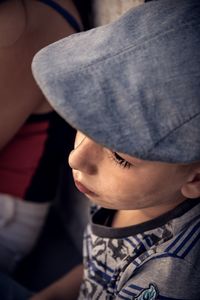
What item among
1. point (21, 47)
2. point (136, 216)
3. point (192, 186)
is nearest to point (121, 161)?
point (192, 186)

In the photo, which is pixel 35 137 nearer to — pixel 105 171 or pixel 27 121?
pixel 27 121

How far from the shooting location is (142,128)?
1.99ft

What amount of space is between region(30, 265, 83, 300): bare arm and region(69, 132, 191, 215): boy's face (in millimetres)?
469

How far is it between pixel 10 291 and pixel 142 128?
745 mm

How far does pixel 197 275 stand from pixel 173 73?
37 centimetres

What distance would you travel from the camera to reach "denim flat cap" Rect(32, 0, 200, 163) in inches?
23.9

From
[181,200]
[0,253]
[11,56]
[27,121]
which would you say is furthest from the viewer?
[0,253]

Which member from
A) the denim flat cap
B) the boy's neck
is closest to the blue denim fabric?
the boy's neck

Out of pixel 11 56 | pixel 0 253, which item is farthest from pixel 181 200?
pixel 0 253

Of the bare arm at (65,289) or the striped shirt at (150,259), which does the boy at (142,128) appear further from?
the bare arm at (65,289)

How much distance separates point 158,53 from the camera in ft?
2.07

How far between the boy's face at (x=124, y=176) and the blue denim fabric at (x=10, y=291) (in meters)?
0.54

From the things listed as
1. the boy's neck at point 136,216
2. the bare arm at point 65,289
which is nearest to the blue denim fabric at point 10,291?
the bare arm at point 65,289

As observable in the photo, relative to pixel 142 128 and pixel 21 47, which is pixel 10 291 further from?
pixel 142 128
